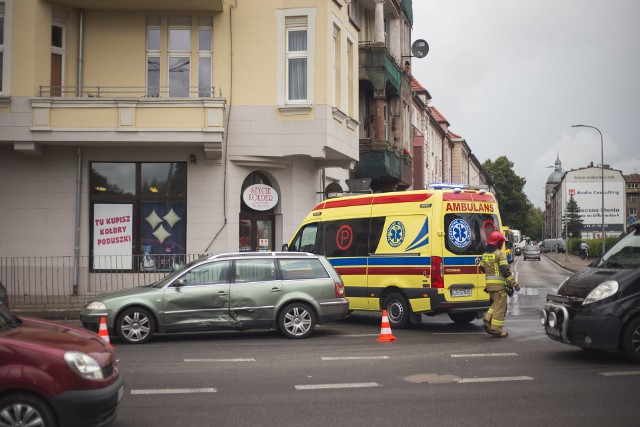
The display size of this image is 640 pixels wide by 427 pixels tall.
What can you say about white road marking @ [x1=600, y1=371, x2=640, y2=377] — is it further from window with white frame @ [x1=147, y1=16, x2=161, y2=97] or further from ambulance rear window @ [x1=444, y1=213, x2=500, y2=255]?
window with white frame @ [x1=147, y1=16, x2=161, y2=97]

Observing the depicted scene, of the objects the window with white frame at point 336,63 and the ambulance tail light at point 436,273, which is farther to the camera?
the window with white frame at point 336,63

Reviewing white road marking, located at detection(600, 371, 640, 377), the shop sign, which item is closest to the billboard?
the shop sign

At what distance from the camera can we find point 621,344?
1002cm

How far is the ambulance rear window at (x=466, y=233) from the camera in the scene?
47.7 feet

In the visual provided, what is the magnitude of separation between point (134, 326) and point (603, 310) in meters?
7.59

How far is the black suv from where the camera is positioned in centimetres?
988

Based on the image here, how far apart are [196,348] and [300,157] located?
1086 cm

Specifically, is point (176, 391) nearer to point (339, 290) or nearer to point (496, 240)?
point (339, 290)

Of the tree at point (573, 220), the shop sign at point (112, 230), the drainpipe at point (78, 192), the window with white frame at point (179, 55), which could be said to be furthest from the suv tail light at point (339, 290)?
the tree at point (573, 220)

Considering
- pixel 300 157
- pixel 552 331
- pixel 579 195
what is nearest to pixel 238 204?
pixel 300 157

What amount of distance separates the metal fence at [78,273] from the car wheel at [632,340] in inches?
515

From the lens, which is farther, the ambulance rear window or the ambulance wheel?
the ambulance wheel

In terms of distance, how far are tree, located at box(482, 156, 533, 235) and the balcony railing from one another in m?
98.9

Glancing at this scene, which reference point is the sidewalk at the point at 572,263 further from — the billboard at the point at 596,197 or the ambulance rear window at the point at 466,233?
the billboard at the point at 596,197
